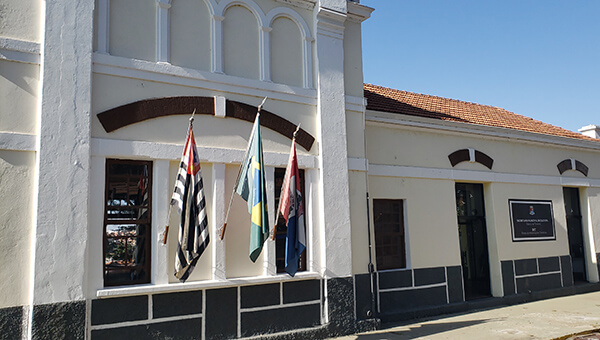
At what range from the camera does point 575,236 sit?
14.2 meters

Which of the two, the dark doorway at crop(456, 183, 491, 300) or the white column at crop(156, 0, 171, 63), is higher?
the white column at crop(156, 0, 171, 63)

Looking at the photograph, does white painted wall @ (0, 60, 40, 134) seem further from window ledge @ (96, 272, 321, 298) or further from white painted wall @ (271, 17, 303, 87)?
white painted wall @ (271, 17, 303, 87)

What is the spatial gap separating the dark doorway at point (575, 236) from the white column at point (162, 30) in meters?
12.0

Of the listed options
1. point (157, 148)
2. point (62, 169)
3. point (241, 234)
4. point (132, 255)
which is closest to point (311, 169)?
point (241, 234)

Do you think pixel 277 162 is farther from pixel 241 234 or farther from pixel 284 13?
pixel 284 13

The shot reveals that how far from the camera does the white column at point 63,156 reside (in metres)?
6.49

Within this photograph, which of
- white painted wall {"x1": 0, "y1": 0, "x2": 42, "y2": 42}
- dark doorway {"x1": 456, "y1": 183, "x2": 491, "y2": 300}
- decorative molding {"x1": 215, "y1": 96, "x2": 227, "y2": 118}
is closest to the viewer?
white painted wall {"x1": 0, "y1": 0, "x2": 42, "y2": 42}

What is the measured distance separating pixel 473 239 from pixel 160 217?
8.31 meters

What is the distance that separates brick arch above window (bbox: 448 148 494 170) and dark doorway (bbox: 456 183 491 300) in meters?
0.61

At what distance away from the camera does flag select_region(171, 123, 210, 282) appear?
7.06 m

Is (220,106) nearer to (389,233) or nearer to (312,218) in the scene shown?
(312,218)

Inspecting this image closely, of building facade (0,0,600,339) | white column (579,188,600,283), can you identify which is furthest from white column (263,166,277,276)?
white column (579,188,600,283)

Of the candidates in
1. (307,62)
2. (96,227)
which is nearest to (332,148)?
(307,62)

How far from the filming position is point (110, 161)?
730cm
